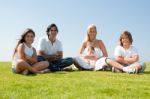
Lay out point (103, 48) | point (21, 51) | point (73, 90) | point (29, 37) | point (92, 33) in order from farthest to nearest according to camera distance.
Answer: point (103, 48), point (92, 33), point (29, 37), point (21, 51), point (73, 90)

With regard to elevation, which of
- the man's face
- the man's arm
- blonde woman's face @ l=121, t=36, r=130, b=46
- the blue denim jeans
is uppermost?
the man's face

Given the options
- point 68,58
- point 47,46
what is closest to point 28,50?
point 47,46

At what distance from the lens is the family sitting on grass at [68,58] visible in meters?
12.7

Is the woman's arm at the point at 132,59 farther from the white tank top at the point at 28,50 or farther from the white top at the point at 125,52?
the white tank top at the point at 28,50

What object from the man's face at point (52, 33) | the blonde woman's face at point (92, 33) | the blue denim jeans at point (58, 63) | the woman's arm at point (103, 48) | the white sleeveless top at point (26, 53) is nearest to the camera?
the white sleeveless top at point (26, 53)

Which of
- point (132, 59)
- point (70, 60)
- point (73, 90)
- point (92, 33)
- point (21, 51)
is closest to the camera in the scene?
point (73, 90)

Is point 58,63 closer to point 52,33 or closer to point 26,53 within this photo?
point 52,33

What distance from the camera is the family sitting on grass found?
1269cm

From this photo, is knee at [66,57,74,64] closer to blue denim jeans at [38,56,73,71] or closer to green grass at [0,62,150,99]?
blue denim jeans at [38,56,73,71]

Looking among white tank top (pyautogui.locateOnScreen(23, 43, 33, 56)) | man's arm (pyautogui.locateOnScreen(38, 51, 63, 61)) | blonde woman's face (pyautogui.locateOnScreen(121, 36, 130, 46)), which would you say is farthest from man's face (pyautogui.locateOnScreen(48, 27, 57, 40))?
blonde woman's face (pyautogui.locateOnScreen(121, 36, 130, 46))

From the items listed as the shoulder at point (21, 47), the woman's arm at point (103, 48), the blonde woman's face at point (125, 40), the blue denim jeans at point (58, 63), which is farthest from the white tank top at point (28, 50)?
the blonde woman's face at point (125, 40)

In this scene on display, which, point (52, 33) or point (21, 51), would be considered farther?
point (52, 33)

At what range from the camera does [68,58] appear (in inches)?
564

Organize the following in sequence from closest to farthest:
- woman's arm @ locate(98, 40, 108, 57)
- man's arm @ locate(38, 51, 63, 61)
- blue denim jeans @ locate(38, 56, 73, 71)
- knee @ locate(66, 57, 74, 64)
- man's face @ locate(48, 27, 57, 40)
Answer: man's face @ locate(48, 27, 57, 40), blue denim jeans @ locate(38, 56, 73, 71), man's arm @ locate(38, 51, 63, 61), knee @ locate(66, 57, 74, 64), woman's arm @ locate(98, 40, 108, 57)
